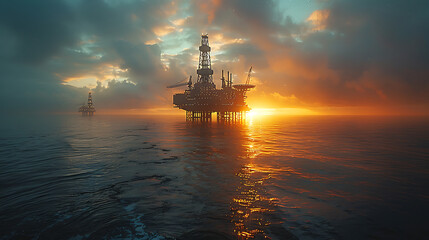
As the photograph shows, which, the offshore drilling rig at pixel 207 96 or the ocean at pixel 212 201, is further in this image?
the offshore drilling rig at pixel 207 96

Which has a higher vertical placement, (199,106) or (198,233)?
(199,106)

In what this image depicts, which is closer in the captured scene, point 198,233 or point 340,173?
point 198,233

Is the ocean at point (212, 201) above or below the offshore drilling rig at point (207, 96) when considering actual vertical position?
below

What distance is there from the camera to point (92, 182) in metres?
14.5

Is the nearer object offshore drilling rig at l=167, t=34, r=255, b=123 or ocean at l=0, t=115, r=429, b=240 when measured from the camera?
ocean at l=0, t=115, r=429, b=240

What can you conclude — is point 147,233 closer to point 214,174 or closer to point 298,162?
point 214,174

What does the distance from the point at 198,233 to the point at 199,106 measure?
276ft

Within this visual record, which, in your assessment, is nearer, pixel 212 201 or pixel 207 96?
pixel 212 201

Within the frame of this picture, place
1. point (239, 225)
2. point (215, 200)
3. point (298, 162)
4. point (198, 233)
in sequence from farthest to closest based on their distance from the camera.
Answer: point (298, 162) → point (215, 200) → point (239, 225) → point (198, 233)

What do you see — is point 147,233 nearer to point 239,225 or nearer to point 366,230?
point 239,225

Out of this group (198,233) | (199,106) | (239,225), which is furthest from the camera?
(199,106)

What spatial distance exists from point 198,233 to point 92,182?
10.0 m

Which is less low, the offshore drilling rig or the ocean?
the offshore drilling rig

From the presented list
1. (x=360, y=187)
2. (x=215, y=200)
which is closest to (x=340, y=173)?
(x=360, y=187)
